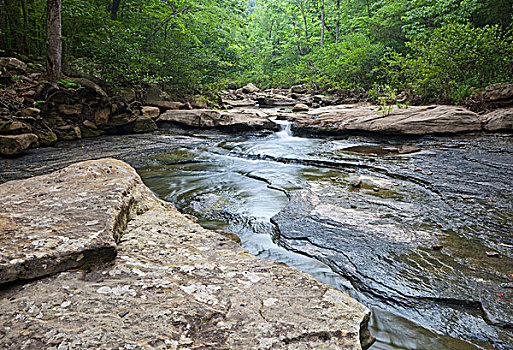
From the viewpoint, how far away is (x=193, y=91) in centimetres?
1285

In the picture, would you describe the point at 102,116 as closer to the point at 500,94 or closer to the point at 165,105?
the point at 165,105

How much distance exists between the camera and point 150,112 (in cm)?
1051

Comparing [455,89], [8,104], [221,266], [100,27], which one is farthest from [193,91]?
[221,266]

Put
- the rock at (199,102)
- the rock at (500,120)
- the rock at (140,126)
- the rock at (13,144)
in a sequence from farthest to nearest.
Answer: the rock at (199,102), the rock at (140,126), the rock at (500,120), the rock at (13,144)

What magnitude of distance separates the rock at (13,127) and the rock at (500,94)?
38.5 feet

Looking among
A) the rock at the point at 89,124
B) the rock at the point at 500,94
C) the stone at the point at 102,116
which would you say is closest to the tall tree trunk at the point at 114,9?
the stone at the point at 102,116

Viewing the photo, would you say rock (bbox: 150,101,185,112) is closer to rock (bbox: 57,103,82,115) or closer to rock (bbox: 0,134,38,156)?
rock (bbox: 57,103,82,115)

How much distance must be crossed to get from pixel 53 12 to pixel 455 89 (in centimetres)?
1116

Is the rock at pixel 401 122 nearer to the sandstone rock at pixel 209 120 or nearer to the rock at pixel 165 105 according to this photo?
the sandstone rock at pixel 209 120

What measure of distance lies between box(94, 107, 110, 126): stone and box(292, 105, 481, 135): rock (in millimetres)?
6111

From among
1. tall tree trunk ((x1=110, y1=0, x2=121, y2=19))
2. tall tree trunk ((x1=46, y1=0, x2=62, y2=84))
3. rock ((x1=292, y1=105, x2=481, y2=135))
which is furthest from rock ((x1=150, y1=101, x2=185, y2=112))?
rock ((x1=292, y1=105, x2=481, y2=135))

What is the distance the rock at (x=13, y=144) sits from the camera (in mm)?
6151

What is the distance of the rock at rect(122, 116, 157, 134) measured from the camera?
9773 mm

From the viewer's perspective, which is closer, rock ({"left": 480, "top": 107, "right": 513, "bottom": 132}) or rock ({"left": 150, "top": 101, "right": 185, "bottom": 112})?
rock ({"left": 480, "top": 107, "right": 513, "bottom": 132})
